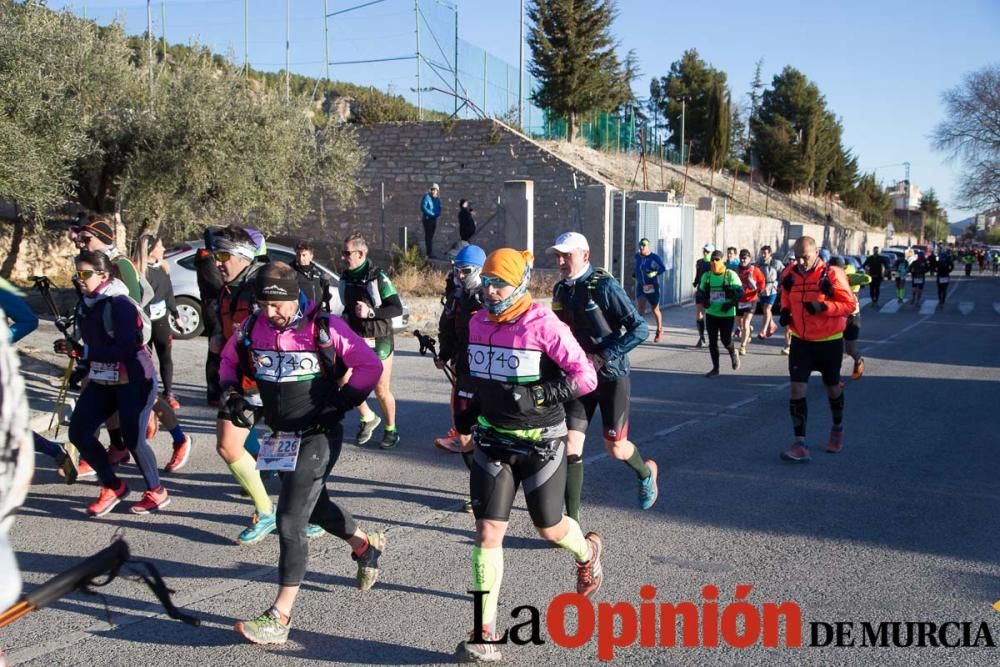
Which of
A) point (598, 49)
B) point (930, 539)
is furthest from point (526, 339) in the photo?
point (598, 49)

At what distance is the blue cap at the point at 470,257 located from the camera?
6355 millimetres

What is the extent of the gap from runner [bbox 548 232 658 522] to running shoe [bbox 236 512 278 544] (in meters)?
1.87

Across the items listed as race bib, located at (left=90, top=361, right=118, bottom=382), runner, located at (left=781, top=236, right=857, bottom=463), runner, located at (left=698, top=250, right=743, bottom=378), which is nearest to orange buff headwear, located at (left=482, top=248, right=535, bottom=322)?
race bib, located at (left=90, top=361, right=118, bottom=382)

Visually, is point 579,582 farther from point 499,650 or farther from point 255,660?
point 255,660

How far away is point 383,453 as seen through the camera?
7398 mm

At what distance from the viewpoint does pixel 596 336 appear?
525cm

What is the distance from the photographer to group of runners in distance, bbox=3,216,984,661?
12.7 ft

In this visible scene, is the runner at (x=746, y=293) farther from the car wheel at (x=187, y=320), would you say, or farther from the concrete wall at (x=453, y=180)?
the car wheel at (x=187, y=320)

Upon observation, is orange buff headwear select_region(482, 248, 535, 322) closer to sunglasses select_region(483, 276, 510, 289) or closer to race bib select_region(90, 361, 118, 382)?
sunglasses select_region(483, 276, 510, 289)

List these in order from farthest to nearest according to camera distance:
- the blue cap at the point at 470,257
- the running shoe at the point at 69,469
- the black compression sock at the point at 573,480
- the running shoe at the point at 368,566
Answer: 1. the blue cap at the point at 470,257
2. the running shoe at the point at 69,469
3. the black compression sock at the point at 573,480
4. the running shoe at the point at 368,566

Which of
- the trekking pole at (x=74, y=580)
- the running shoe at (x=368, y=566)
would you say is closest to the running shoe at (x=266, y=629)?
the running shoe at (x=368, y=566)

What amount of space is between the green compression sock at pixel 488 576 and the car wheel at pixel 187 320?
10.6 metres

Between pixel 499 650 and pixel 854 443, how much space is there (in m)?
5.28

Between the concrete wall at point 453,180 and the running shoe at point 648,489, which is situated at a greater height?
the concrete wall at point 453,180
